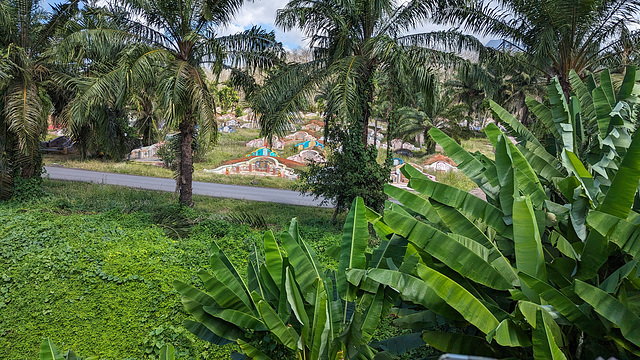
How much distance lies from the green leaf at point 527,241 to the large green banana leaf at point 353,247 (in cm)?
116

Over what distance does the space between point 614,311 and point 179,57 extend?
396 inches

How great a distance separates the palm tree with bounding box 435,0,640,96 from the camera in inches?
317

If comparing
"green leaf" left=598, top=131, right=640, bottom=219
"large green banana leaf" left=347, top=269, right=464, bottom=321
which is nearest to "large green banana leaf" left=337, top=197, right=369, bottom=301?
"large green banana leaf" left=347, top=269, right=464, bottom=321

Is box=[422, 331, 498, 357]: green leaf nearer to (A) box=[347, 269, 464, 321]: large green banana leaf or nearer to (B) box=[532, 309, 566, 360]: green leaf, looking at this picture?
(A) box=[347, 269, 464, 321]: large green banana leaf

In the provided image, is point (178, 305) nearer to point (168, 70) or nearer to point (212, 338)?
point (212, 338)

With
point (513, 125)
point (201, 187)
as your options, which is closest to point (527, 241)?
point (513, 125)

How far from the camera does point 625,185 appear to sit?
2330mm

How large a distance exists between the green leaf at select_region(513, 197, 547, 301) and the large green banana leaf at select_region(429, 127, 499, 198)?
57cm

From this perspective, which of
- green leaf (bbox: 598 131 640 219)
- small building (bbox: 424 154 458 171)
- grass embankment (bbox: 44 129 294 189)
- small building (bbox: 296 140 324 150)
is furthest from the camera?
small building (bbox: 296 140 324 150)

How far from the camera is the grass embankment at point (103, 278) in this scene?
184 inches

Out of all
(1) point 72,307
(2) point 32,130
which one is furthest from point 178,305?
(2) point 32,130

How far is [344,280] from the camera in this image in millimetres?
3051

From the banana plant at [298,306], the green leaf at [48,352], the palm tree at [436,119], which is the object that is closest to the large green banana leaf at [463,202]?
the banana plant at [298,306]

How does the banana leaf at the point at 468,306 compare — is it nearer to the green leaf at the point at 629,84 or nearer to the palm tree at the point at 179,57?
the green leaf at the point at 629,84
